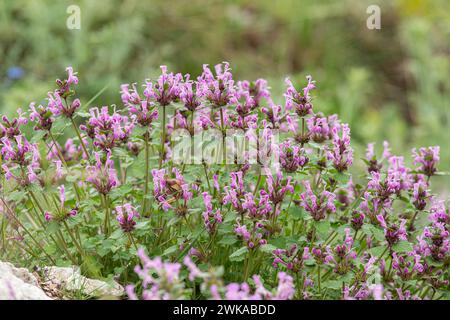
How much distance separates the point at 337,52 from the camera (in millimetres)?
6863

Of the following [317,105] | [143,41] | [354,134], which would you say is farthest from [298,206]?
[143,41]

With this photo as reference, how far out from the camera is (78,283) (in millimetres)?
2268

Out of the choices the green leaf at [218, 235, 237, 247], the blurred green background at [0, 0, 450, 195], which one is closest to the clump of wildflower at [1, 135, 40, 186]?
the green leaf at [218, 235, 237, 247]

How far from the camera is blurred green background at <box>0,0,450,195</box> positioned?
18.6 feet

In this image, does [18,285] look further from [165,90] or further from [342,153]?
[342,153]

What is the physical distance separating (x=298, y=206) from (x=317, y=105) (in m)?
2.96

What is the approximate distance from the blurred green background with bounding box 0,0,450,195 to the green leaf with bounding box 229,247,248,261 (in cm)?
288

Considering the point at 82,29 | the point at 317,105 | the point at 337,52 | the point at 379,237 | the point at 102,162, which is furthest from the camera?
the point at 337,52

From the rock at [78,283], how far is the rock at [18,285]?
0.07 m

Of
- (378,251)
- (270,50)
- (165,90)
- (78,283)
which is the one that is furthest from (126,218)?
(270,50)

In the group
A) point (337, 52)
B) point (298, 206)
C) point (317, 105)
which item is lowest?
point (298, 206)

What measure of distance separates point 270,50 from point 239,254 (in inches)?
192

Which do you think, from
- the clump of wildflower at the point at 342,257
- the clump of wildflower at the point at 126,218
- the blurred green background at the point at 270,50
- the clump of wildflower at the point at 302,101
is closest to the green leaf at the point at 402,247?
the clump of wildflower at the point at 342,257

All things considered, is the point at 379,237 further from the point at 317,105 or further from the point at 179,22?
the point at 179,22
